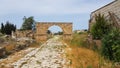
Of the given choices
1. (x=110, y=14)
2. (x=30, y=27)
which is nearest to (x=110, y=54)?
(x=110, y=14)

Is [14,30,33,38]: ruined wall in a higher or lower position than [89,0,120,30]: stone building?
lower

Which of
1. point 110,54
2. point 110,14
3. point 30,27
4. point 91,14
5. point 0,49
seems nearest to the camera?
point 110,54

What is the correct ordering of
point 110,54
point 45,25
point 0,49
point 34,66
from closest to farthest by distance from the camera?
point 34,66, point 110,54, point 0,49, point 45,25

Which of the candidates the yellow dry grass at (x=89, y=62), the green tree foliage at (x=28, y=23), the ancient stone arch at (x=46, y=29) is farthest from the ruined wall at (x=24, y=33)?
the yellow dry grass at (x=89, y=62)

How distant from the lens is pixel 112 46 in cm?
1265

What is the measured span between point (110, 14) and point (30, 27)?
145 ft

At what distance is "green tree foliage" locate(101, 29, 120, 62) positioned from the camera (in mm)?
12398

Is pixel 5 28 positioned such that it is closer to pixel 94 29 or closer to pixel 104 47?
pixel 94 29


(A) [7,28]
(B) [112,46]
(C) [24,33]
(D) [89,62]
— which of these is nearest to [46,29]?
(C) [24,33]

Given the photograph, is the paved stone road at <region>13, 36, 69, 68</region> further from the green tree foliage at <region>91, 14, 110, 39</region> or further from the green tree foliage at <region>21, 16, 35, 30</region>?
the green tree foliage at <region>21, 16, 35, 30</region>

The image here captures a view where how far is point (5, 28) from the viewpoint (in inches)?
2124

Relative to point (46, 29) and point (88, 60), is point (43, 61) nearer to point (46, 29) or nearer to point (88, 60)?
point (88, 60)

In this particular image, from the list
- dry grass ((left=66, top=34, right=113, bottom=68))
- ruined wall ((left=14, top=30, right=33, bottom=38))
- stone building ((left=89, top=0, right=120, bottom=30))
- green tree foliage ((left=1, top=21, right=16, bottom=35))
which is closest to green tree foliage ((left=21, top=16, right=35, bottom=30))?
green tree foliage ((left=1, top=21, right=16, bottom=35))

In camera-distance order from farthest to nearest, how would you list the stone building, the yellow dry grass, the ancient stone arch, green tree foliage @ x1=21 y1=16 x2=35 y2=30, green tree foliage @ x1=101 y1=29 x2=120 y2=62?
1. green tree foliage @ x1=21 y1=16 x2=35 y2=30
2. the ancient stone arch
3. the stone building
4. green tree foliage @ x1=101 y1=29 x2=120 y2=62
5. the yellow dry grass
